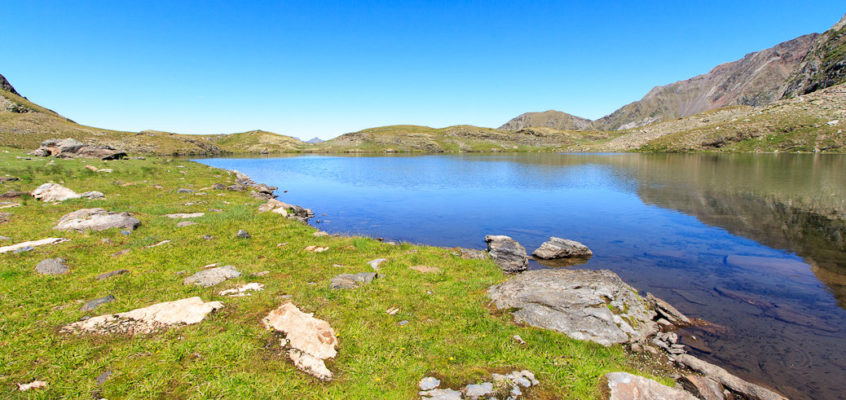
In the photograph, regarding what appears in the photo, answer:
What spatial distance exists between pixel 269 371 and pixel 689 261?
23.5 metres

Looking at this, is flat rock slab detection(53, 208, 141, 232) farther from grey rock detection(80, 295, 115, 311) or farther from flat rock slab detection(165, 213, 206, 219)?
grey rock detection(80, 295, 115, 311)

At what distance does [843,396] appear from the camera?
9.16 metres

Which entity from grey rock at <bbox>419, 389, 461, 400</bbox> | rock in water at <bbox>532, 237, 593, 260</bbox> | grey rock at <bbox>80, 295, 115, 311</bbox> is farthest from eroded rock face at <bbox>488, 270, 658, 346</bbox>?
grey rock at <bbox>80, 295, 115, 311</bbox>

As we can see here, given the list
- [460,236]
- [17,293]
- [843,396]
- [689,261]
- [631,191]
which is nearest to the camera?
[843,396]

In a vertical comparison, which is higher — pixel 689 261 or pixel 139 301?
pixel 139 301

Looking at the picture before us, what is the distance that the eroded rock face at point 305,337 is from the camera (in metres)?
8.12

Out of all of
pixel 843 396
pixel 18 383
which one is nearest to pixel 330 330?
pixel 18 383

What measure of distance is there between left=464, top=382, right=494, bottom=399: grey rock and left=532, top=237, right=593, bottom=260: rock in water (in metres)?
14.4

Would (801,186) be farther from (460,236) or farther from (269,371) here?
(269,371)

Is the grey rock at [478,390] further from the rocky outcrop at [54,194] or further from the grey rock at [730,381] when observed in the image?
the rocky outcrop at [54,194]

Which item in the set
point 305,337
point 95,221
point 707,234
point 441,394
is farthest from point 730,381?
point 95,221

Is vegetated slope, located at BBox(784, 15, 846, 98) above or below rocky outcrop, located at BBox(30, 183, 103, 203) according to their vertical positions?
above

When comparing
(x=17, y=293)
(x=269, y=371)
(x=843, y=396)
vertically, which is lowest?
(x=843, y=396)

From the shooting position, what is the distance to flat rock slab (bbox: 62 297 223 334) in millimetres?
8945
